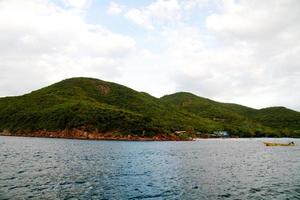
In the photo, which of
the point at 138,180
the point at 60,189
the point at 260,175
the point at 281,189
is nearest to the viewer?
the point at 60,189

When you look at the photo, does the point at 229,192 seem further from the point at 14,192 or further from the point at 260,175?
the point at 14,192

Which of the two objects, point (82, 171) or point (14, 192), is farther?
point (82, 171)

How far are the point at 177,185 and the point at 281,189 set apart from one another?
17526mm

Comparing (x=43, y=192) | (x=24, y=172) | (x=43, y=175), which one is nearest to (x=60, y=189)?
(x=43, y=192)

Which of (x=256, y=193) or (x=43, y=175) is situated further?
(x=43, y=175)

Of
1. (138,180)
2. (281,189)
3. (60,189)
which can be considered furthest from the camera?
(138,180)

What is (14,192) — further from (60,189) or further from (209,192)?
(209,192)

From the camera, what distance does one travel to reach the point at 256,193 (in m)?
52.7

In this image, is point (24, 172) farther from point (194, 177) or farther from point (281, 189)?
point (281, 189)

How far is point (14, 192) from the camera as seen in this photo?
47.1 metres

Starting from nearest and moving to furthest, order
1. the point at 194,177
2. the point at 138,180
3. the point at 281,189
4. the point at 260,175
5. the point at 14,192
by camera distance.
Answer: the point at 14,192, the point at 281,189, the point at 138,180, the point at 194,177, the point at 260,175

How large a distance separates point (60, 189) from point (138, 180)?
16792 mm

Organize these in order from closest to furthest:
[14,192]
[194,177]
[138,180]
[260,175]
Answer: [14,192], [138,180], [194,177], [260,175]

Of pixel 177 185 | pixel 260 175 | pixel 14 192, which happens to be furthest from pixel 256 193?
pixel 14 192
